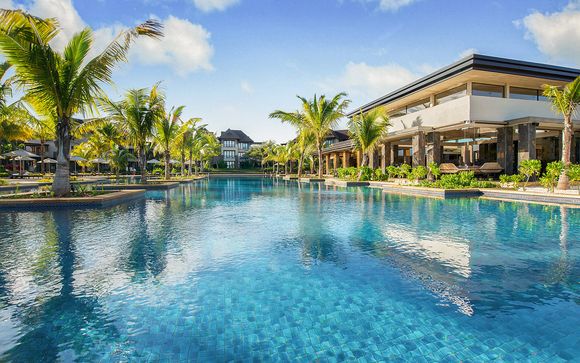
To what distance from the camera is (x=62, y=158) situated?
1279 centimetres

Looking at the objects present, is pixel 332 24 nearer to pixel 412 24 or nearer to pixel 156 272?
pixel 412 24

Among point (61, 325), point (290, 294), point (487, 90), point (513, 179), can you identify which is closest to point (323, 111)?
point (487, 90)

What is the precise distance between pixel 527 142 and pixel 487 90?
4264 mm

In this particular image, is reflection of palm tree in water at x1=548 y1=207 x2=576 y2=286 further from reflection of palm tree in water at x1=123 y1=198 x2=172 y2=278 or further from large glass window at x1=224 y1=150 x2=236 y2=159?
large glass window at x1=224 y1=150 x2=236 y2=159

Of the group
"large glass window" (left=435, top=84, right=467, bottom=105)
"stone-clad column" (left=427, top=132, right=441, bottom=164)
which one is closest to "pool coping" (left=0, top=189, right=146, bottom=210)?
"stone-clad column" (left=427, top=132, right=441, bottom=164)

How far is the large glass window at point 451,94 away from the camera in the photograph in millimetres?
20897

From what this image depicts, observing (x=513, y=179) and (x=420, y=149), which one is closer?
(x=513, y=179)

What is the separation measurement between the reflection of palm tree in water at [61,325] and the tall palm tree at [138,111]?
17.4 meters

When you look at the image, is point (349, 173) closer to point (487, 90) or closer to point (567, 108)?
point (487, 90)

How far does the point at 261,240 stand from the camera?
7.29 meters

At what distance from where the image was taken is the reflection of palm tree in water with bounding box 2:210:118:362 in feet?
9.59

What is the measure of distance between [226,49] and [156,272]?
15078mm

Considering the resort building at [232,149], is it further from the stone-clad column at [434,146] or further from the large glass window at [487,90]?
the large glass window at [487,90]

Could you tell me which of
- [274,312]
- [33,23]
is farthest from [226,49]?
[274,312]
